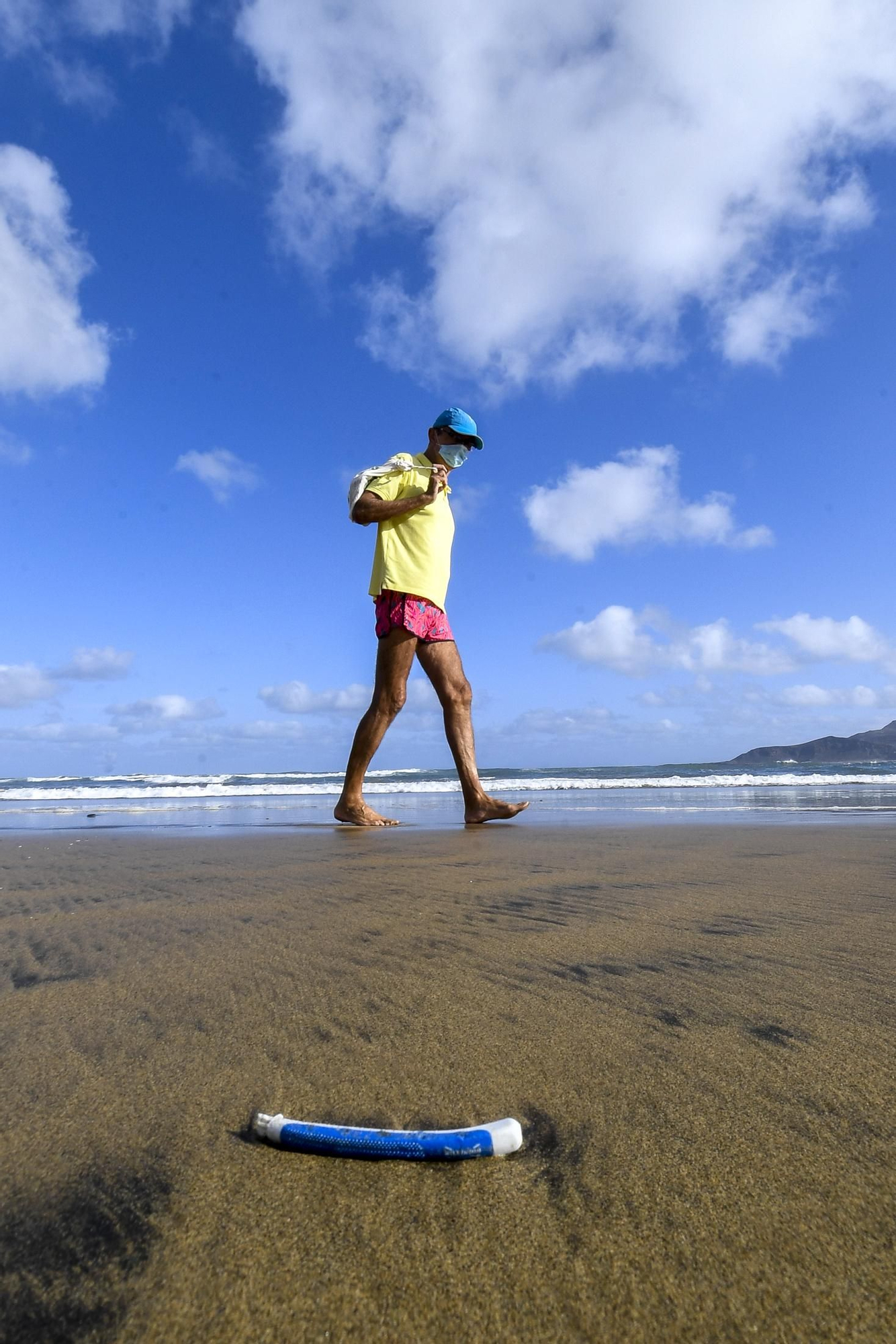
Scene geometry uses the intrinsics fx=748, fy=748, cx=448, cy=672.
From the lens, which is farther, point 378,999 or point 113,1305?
point 378,999

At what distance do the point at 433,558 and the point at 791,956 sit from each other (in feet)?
11.8

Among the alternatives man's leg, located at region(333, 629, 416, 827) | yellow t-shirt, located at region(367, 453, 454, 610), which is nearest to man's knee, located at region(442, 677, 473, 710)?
man's leg, located at region(333, 629, 416, 827)

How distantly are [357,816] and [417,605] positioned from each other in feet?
4.43

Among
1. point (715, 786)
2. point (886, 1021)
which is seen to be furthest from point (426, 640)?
point (715, 786)

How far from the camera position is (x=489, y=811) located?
15.2 ft

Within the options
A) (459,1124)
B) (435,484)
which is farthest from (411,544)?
(459,1124)

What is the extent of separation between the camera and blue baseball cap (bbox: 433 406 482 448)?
456 centimetres

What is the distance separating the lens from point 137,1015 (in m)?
1.05

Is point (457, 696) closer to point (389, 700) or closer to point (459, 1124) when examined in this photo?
point (389, 700)

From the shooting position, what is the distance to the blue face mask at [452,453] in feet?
15.2

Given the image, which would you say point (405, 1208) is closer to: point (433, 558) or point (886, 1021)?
point (886, 1021)

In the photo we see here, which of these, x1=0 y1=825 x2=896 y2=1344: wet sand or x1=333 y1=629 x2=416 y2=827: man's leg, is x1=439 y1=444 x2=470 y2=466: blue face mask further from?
x1=0 y1=825 x2=896 y2=1344: wet sand

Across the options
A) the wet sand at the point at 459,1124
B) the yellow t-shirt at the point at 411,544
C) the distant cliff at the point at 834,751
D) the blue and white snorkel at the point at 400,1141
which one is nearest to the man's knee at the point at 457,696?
the yellow t-shirt at the point at 411,544

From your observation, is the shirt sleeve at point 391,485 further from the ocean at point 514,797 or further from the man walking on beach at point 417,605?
the ocean at point 514,797
